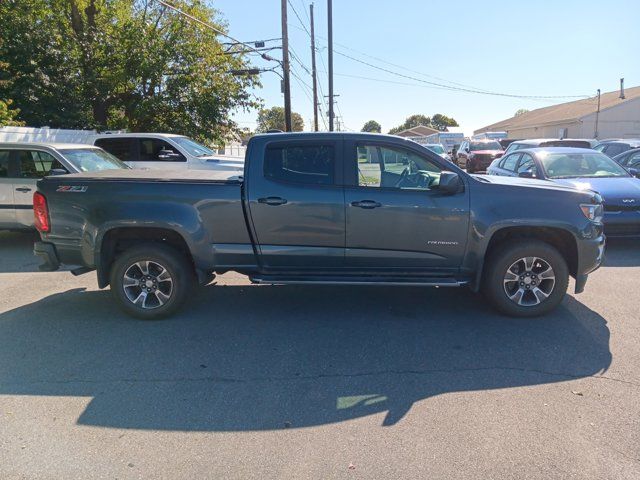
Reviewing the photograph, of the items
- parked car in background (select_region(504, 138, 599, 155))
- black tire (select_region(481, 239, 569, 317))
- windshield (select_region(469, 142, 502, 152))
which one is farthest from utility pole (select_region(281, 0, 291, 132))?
black tire (select_region(481, 239, 569, 317))

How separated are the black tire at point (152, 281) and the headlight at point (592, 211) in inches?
163

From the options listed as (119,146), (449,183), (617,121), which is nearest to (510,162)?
(449,183)

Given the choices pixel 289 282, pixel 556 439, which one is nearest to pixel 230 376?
pixel 289 282

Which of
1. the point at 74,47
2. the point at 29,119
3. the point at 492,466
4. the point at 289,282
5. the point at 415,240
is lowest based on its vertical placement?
the point at 492,466

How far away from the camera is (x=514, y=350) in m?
4.13

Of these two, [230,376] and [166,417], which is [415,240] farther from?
[166,417]

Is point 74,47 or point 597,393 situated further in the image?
point 74,47

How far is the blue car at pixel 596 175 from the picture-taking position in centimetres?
721

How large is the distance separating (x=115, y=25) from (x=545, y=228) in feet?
64.2

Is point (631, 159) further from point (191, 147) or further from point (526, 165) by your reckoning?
point (191, 147)

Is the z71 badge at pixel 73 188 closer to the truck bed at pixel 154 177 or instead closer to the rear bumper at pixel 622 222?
the truck bed at pixel 154 177

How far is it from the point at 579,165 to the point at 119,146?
10088mm

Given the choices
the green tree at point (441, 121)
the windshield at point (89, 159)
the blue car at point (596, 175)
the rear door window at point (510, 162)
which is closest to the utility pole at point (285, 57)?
the rear door window at point (510, 162)

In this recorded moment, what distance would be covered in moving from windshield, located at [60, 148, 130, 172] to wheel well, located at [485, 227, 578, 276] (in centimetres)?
687
